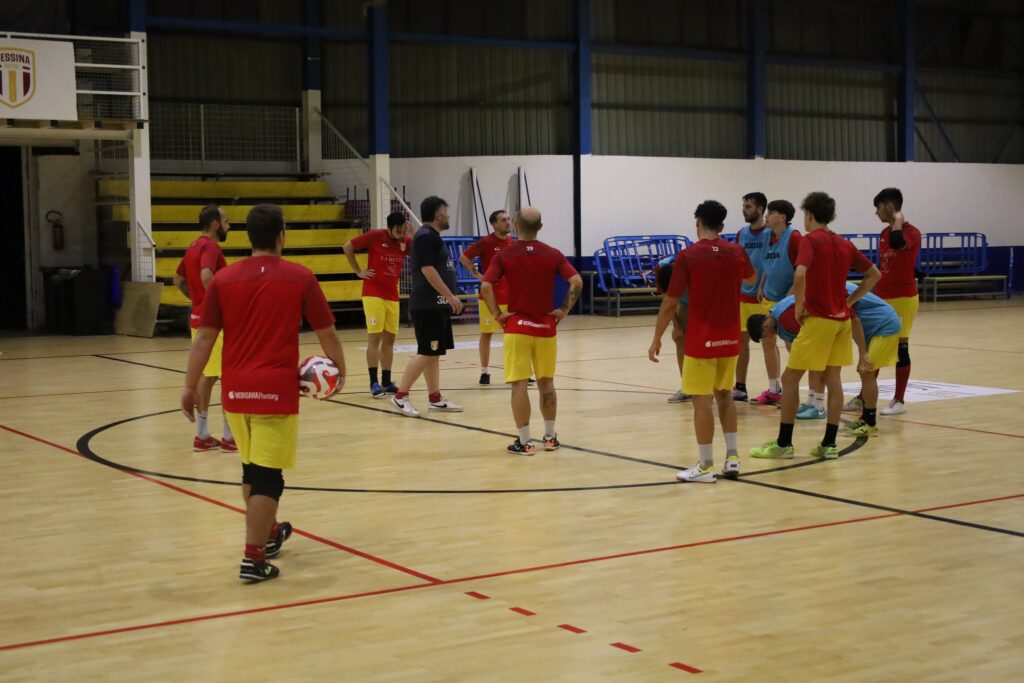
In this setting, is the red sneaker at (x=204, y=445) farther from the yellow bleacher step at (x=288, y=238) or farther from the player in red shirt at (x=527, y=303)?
the yellow bleacher step at (x=288, y=238)

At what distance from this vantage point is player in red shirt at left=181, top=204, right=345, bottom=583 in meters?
5.72

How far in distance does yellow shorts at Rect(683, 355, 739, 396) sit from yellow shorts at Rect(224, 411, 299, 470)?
9.52 ft

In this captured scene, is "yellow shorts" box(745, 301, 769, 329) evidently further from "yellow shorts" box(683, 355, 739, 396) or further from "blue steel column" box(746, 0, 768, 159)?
"blue steel column" box(746, 0, 768, 159)

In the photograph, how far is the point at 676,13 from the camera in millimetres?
26156

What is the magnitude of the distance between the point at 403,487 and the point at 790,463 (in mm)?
2617

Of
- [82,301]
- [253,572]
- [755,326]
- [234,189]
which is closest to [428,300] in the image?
[755,326]

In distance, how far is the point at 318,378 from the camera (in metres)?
5.77

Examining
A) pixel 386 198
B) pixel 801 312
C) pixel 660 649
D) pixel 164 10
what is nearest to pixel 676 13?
pixel 386 198

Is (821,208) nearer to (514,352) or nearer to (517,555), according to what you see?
(514,352)

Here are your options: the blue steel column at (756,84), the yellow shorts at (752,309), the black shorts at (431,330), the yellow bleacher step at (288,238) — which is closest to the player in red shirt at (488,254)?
the black shorts at (431,330)

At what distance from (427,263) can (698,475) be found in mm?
3854

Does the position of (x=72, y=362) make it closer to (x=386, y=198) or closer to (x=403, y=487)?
(x=386, y=198)

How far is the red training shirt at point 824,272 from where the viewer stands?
8.67m

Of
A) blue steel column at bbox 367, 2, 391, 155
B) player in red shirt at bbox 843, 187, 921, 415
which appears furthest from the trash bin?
player in red shirt at bbox 843, 187, 921, 415
